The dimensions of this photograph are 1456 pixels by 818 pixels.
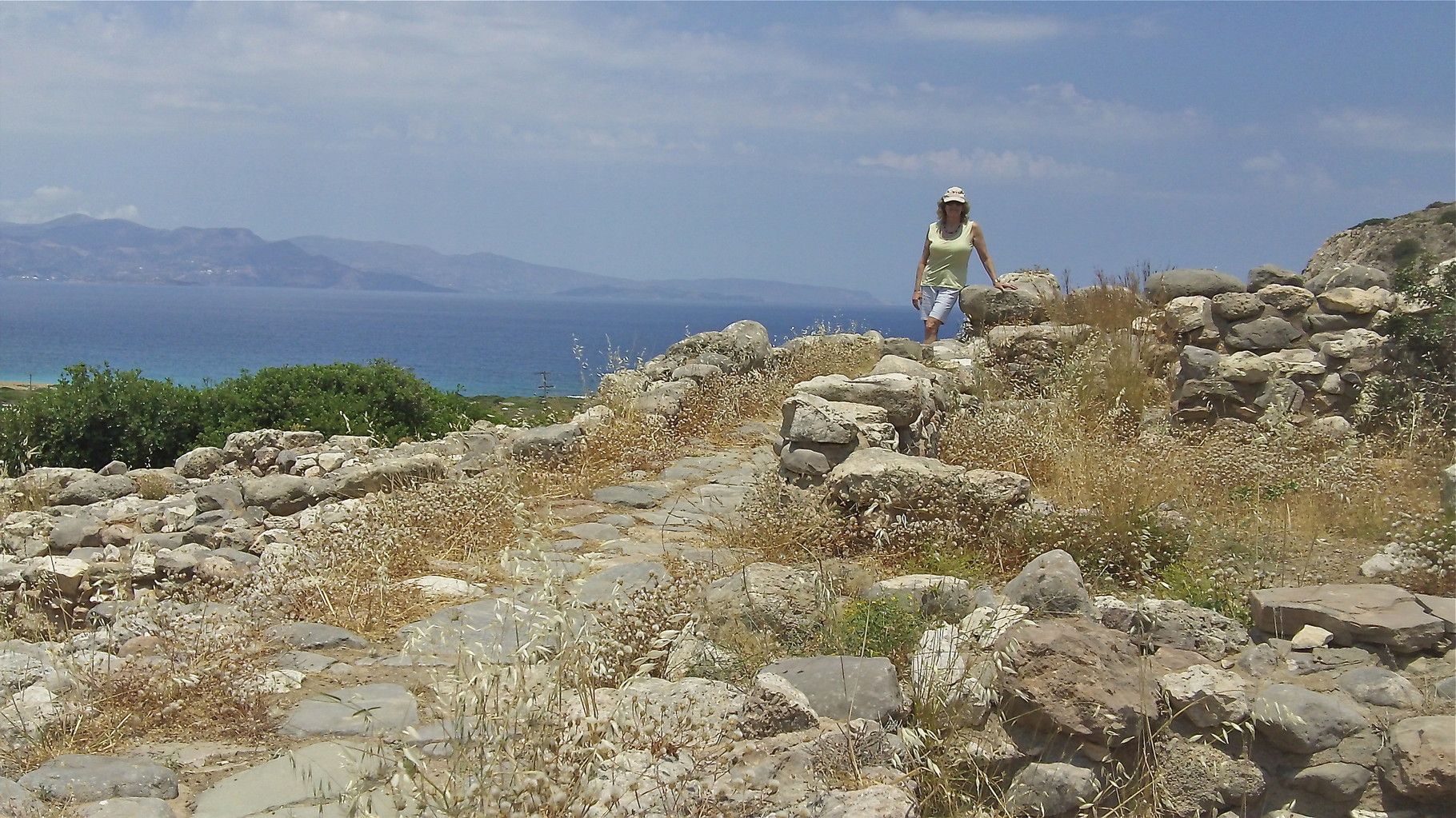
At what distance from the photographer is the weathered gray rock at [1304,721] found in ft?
12.6

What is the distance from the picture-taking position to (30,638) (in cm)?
505

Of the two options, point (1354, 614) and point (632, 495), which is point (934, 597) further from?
point (632, 495)

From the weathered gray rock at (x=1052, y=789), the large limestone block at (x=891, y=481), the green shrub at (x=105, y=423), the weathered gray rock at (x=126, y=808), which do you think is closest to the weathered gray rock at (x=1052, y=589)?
Answer: the weathered gray rock at (x=1052, y=789)

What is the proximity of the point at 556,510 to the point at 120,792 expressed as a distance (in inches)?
155

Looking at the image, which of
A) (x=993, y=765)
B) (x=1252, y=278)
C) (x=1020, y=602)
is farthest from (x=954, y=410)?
(x=993, y=765)

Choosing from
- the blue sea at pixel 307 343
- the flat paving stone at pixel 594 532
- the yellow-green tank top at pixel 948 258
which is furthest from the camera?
the blue sea at pixel 307 343

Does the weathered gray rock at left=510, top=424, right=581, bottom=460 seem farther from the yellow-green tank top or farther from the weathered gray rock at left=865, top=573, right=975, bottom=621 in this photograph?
the yellow-green tank top

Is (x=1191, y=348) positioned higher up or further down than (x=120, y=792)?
higher up

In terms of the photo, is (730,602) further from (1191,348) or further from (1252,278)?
(1252,278)

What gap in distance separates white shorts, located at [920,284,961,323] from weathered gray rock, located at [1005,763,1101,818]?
7617mm

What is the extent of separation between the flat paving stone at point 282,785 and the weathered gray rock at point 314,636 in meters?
1.12

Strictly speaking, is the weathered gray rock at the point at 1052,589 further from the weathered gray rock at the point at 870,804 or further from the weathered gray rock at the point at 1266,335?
the weathered gray rock at the point at 1266,335

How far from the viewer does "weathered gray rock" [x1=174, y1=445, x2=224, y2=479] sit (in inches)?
405

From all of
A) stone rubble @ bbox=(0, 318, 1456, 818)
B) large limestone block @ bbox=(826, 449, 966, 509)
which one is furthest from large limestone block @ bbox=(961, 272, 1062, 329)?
large limestone block @ bbox=(826, 449, 966, 509)
